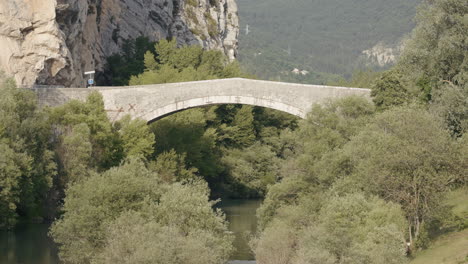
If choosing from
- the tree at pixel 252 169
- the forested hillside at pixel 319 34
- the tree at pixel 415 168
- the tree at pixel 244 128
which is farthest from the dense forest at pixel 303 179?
the forested hillside at pixel 319 34

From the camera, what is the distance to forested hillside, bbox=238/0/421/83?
144m

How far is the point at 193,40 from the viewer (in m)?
65.8

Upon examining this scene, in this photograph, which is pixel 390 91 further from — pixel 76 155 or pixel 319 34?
pixel 319 34

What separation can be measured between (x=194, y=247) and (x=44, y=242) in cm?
1001

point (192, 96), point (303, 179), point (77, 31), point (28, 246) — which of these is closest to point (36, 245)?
point (28, 246)

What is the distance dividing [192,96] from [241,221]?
6.05 metres

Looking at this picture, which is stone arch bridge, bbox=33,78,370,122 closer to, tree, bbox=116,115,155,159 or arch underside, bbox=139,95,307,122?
arch underside, bbox=139,95,307,122

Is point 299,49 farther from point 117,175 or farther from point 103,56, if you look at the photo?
point 117,175

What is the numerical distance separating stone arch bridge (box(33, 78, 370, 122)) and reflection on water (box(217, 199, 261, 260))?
4.73 m

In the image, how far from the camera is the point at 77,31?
44594mm

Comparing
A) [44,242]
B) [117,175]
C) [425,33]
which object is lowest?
[44,242]

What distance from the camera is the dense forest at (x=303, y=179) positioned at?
906 inches

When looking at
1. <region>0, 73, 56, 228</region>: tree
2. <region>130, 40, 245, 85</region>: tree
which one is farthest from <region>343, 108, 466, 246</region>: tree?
<region>130, 40, 245, 85</region>: tree

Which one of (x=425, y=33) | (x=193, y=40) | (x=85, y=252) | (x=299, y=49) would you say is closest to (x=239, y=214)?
(x=425, y=33)
